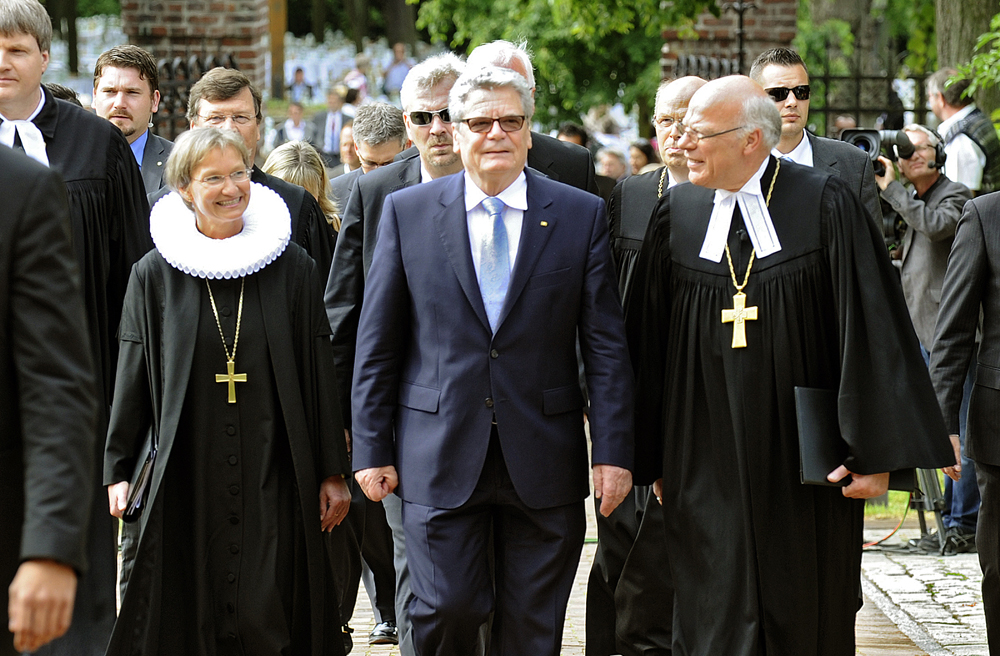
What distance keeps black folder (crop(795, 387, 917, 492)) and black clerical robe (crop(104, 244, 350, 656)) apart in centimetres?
155

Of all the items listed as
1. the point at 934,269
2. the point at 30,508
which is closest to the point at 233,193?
the point at 30,508

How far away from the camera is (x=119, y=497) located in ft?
15.2

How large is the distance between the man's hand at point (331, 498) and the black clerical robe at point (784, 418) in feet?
3.64

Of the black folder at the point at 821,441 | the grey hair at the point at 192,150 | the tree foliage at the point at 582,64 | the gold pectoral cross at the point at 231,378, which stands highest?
the tree foliage at the point at 582,64

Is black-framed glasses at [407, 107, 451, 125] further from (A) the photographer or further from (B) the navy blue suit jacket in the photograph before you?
(A) the photographer

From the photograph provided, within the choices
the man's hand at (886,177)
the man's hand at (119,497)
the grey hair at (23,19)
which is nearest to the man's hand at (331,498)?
the man's hand at (119,497)

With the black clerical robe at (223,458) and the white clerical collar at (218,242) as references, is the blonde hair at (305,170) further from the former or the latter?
the black clerical robe at (223,458)

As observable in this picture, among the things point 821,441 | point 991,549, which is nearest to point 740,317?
point 821,441

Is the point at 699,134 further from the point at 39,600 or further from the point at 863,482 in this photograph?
the point at 39,600

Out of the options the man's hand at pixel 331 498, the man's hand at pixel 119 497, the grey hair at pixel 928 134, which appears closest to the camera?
the man's hand at pixel 119 497

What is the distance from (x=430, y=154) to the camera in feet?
17.6

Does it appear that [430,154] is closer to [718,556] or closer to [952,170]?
[718,556]

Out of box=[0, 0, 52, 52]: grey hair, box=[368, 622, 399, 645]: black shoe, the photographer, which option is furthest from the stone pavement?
box=[0, 0, 52, 52]: grey hair

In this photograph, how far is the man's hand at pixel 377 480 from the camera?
4.50 metres
